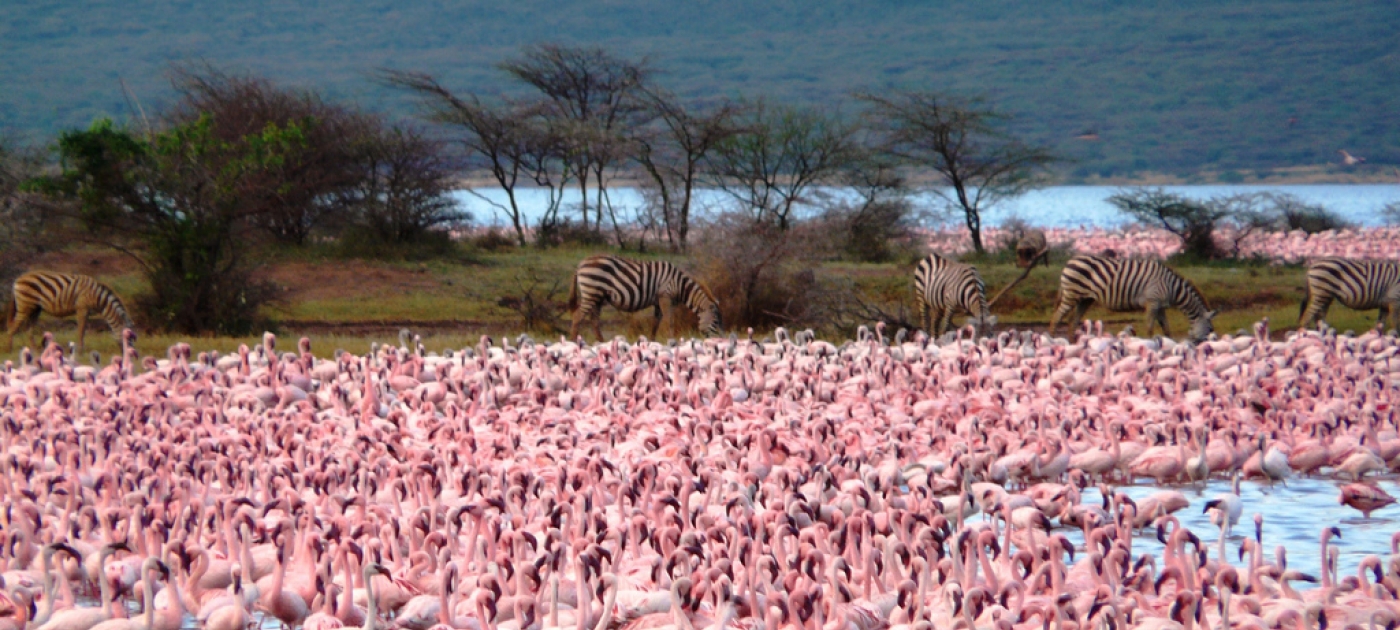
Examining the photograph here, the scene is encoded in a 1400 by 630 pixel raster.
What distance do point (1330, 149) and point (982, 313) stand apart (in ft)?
233

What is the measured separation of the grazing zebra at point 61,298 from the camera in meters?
14.7

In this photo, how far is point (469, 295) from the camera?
20.6 m

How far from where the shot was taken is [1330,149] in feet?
260

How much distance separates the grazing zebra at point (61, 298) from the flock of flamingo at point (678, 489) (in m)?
2.58

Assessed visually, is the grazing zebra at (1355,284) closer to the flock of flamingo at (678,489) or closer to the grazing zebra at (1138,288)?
the grazing zebra at (1138,288)

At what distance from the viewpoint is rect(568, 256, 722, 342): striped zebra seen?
53.2 feet

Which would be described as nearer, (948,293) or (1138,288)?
(1138,288)

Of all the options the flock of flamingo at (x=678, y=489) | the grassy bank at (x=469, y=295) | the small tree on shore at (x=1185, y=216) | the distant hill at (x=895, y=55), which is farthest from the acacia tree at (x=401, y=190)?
the distant hill at (x=895, y=55)

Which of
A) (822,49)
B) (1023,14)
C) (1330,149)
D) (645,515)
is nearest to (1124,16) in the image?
(1023,14)

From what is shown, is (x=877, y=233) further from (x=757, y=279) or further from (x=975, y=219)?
(x=757, y=279)

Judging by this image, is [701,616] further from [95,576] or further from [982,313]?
[982,313]

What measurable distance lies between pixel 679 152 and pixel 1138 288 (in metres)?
19.2

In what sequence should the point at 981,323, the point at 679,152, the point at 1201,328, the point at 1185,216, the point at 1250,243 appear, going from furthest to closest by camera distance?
the point at 679,152 < the point at 1185,216 < the point at 1250,243 < the point at 981,323 < the point at 1201,328

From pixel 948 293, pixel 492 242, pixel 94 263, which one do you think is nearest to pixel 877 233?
pixel 492 242
